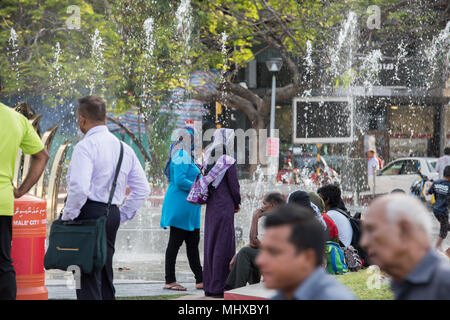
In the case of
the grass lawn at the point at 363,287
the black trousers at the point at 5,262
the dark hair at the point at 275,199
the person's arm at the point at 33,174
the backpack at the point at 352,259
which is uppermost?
the person's arm at the point at 33,174

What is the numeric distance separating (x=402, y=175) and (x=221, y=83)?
25.5ft

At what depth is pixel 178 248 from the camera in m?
7.70

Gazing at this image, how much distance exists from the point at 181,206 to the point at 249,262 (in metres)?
1.36

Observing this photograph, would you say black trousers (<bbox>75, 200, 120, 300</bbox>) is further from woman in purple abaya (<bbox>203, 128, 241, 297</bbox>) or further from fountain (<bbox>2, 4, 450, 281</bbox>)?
fountain (<bbox>2, 4, 450, 281</bbox>)

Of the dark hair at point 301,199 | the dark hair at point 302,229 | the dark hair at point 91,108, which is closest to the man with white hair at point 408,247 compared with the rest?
the dark hair at point 302,229

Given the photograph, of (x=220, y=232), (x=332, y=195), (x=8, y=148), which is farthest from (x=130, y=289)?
(x=8, y=148)

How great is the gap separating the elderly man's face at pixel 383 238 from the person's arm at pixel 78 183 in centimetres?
266

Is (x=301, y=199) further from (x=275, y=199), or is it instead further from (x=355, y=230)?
(x=355, y=230)

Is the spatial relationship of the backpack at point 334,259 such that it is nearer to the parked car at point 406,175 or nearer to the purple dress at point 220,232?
the purple dress at point 220,232

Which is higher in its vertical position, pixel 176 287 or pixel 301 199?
pixel 301 199

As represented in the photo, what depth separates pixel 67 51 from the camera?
25.9m

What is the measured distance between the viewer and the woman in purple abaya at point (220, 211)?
6852 mm
